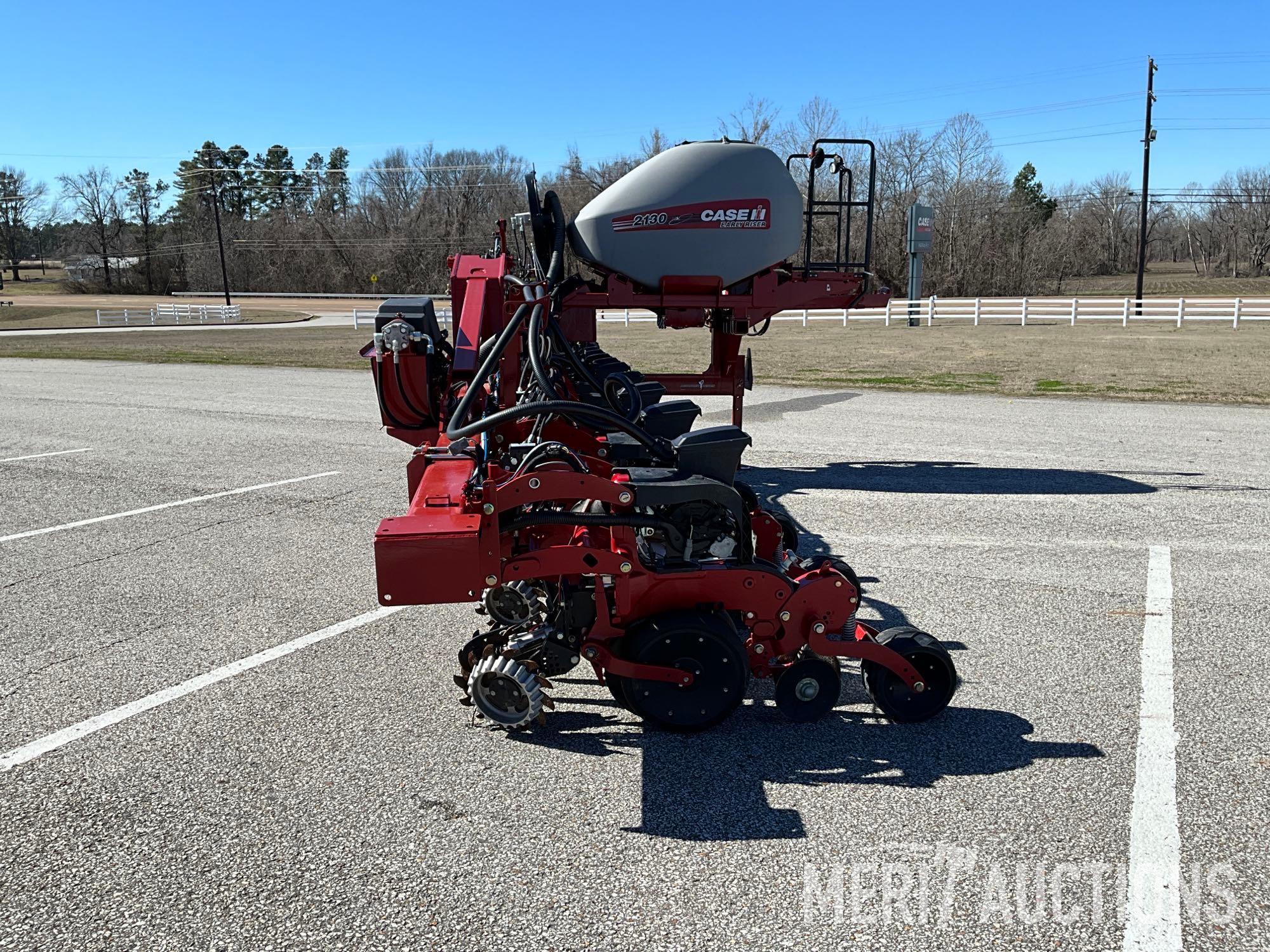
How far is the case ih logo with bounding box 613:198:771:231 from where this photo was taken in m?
6.50

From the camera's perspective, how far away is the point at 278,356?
78.5 ft

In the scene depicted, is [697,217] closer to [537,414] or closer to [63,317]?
[537,414]

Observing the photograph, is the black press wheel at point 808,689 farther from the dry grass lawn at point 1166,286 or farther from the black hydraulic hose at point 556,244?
the dry grass lawn at point 1166,286

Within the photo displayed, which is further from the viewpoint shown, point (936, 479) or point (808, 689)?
point (936, 479)

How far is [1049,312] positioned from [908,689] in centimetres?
3420

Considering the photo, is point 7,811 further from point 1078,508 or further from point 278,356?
point 278,356

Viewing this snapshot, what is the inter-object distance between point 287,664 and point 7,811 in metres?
1.40

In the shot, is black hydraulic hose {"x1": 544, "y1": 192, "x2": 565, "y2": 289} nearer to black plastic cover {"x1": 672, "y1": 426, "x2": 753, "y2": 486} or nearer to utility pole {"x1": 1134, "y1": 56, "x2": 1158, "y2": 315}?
black plastic cover {"x1": 672, "y1": 426, "x2": 753, "y2": 486}

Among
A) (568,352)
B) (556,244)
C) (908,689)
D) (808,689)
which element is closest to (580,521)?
(808,689)

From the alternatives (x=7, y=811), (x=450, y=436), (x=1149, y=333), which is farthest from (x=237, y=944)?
(x=1149, y=333)

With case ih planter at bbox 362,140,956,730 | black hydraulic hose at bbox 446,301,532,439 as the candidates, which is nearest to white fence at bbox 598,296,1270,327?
black hydraulic hose at bbox 446,301,532,439

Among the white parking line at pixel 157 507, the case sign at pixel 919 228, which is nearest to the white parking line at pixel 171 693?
the white parking line at pixel 157 507

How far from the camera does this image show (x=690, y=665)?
3768 millimetres

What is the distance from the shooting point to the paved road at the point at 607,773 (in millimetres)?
2803
